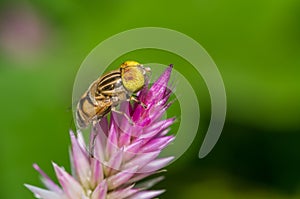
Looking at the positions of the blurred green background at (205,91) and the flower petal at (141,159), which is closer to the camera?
the flower petal at (141,159)

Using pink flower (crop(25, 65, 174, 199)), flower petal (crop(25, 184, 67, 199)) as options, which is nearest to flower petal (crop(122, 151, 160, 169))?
pink flower (crop(25, 65, 174, 199))

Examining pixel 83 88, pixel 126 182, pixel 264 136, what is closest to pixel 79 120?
pixel 126 182

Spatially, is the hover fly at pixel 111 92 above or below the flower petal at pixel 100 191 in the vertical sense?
above


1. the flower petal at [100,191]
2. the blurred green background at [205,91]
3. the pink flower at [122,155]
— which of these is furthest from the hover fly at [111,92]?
the blurred green background at [205,91]

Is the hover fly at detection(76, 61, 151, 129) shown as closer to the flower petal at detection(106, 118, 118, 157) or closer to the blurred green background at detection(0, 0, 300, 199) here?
the flower petal at detection(106, 118, 118, 157)

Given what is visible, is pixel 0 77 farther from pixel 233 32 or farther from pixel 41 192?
pixel 41 192

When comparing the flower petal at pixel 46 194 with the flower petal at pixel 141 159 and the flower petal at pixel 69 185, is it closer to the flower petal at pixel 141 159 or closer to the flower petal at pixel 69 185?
the flower petal at pixel 69 185
